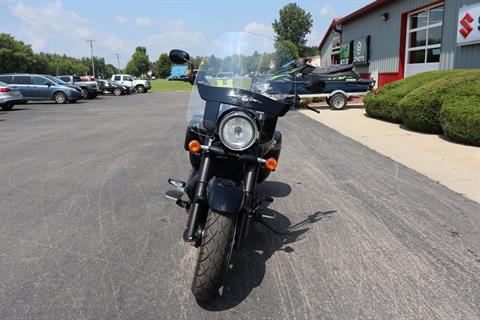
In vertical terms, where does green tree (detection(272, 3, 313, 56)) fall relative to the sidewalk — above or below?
above

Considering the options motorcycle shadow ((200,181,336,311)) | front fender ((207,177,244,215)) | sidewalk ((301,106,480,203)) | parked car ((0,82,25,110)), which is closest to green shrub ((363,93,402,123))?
sidewalk ((301,106,480,203))

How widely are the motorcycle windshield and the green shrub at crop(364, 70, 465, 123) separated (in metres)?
7.77

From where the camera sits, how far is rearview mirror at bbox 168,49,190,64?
141 inches

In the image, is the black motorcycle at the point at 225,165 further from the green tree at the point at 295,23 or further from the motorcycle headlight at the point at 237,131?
the green tree at the point at 295,23

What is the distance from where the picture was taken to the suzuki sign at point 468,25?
11.6 metres

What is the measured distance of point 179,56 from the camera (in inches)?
141

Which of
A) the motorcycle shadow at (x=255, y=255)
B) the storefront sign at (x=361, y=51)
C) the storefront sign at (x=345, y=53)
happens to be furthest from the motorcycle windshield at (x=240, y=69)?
the storefront sign at (x=345, y=53)

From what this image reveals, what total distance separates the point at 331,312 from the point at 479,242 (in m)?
1.86

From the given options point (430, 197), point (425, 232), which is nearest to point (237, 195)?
point (425, 232)

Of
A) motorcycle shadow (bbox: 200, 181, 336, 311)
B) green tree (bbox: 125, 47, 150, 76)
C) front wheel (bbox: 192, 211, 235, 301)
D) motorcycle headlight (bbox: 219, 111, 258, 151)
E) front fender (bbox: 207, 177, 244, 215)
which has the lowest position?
motorcycle shadow (bbox: 200, 181, 336, 311)

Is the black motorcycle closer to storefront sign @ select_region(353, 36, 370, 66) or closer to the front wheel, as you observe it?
the front wheel

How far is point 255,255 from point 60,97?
22.0 meters

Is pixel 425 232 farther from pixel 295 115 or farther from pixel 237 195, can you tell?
pixel 295 115

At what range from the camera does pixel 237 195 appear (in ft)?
9.14
